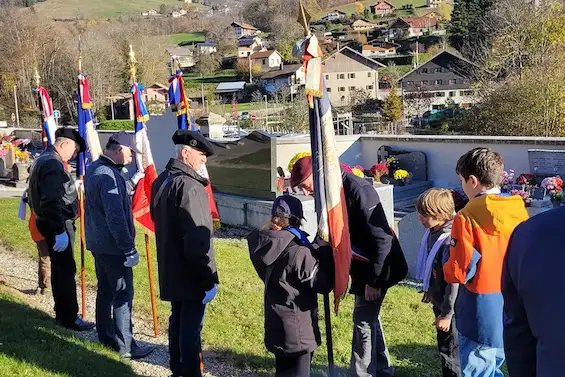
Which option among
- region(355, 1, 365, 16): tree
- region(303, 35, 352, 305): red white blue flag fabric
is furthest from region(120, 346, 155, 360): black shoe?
region(355, 1, 365, 16): tree

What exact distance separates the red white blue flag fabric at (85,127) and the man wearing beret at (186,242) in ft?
9.89

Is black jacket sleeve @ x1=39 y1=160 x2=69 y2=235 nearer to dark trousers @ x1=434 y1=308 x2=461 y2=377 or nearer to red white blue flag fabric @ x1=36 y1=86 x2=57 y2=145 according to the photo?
red white blue flag fabric @ x1=36 y1=86 x2=57 y2=145

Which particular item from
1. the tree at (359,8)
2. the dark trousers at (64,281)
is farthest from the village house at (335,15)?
the dark trousers at (64,281)

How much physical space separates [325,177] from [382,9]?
457ft

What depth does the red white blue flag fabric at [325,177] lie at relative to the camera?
13.3 ft

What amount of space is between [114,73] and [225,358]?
158 ft

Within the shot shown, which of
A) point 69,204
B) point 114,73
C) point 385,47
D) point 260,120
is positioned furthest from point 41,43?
point 385,47

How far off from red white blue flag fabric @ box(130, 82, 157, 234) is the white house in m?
79.5

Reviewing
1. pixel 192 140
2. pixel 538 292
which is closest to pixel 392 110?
pixel 192 140

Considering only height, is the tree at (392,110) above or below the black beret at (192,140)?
above

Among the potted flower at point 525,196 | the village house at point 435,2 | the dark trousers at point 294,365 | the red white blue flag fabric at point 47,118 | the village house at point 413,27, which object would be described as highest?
the village house at point 435,2

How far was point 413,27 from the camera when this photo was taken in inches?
4368

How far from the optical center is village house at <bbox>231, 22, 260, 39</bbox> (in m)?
125

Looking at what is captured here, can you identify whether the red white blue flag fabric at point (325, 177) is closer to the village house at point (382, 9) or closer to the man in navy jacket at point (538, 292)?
the man in navy jacket at point (538, 292)
